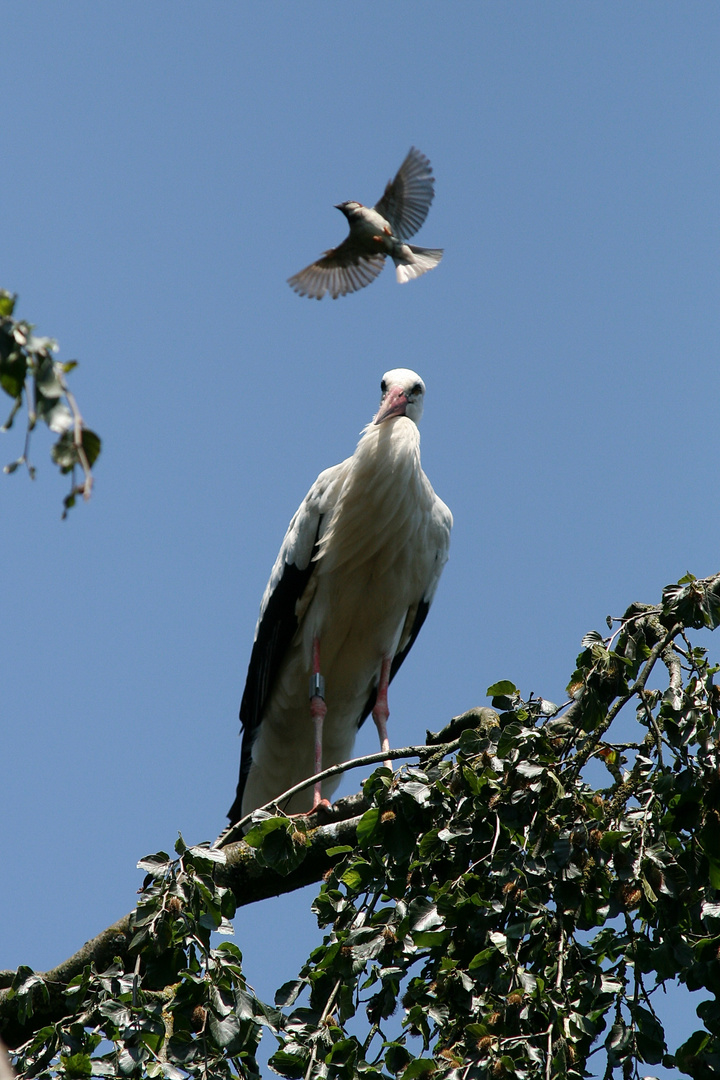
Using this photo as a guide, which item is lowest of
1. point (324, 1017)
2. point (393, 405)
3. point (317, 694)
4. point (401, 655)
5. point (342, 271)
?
point (324, 1017)

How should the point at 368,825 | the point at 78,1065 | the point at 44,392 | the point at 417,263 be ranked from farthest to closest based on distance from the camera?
the point at 417,263 < the point at 368,825 < the point at 78,1065 < the point at 44,392

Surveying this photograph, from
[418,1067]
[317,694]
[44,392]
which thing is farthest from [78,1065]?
[317,694]

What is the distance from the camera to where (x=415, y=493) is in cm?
667

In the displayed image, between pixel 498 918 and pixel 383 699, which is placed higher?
pixel 383 699

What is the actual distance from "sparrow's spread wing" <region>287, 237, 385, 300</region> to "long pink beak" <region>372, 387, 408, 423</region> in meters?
0.68

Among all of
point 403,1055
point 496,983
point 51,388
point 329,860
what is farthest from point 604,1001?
point 51,388

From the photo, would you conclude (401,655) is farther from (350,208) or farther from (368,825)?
(368,825)

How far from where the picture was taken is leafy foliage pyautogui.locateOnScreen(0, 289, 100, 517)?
5.12ft

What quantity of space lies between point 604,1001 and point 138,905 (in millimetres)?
1221

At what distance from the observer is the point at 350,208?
6535 mm

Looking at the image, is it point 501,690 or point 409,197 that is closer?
point 501,690

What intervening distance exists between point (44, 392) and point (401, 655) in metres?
5.76

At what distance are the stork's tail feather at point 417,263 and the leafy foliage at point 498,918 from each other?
11.2ft

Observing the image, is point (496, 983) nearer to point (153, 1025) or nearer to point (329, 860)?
point (153, 1025)
